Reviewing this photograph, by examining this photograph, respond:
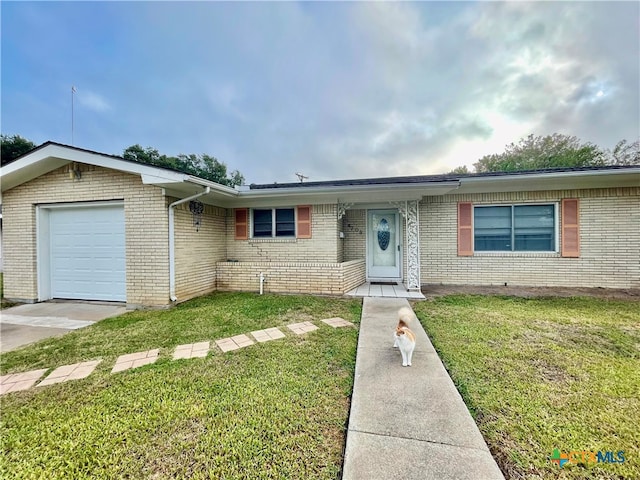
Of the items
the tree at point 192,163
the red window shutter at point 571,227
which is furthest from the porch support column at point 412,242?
the tree at point 192,163

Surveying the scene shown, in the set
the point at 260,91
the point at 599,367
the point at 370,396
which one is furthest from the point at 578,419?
the point at 260,91

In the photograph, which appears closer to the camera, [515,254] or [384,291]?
[384,291]

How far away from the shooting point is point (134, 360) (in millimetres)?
3121

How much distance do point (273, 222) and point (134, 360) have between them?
5245mm

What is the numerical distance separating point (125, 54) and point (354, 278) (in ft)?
39.1

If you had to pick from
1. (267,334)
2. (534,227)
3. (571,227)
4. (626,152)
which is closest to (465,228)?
(534,227)

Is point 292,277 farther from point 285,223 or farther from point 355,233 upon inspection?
point 355,233

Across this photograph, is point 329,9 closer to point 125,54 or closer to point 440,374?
point 125,54

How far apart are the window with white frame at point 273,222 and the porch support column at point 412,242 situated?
10.6ft

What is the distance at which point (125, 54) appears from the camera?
383 inches

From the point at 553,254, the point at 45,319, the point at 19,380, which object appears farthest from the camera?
the point at 553,254

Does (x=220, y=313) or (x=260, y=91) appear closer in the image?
(x=220, y=313)

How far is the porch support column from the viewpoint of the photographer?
21.7 feet

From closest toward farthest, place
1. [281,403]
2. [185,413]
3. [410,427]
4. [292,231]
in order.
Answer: [410,427]
[185,413]
[281,403]
[292,231]
